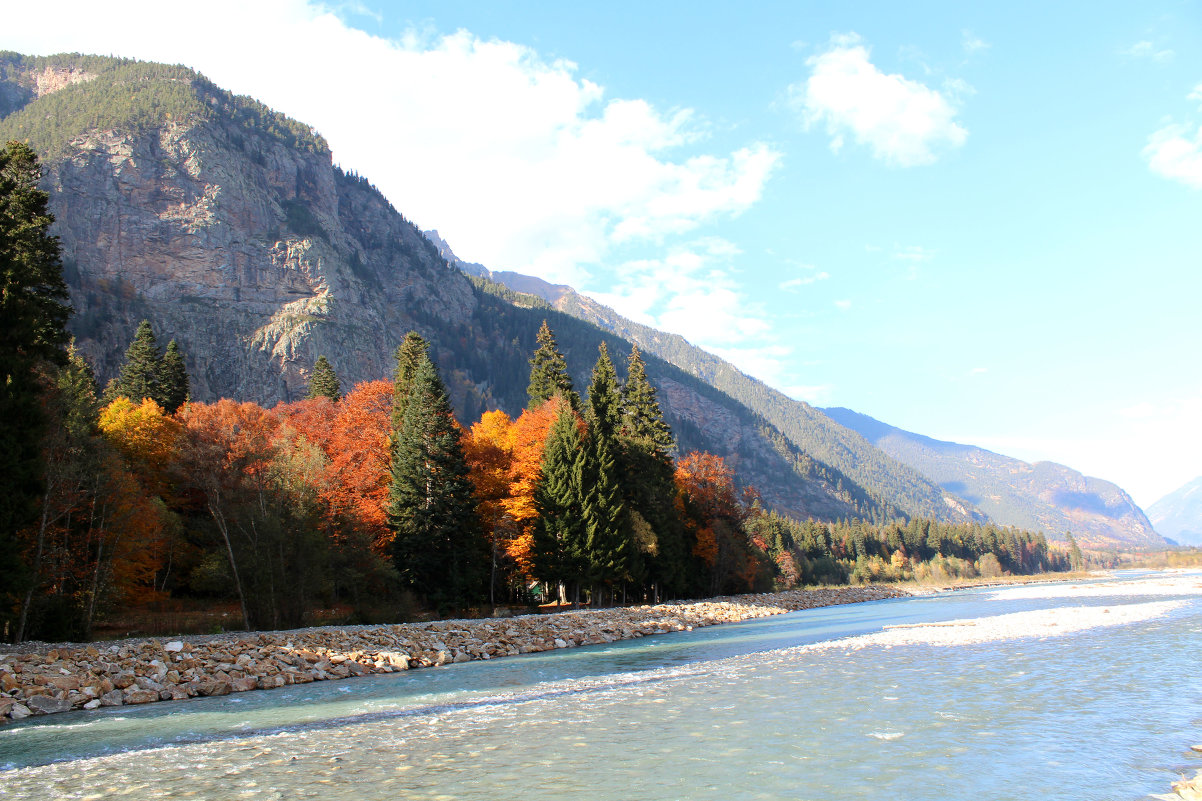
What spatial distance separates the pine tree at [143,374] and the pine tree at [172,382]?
1.15ft

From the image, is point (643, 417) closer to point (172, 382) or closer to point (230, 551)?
point (230, 551)

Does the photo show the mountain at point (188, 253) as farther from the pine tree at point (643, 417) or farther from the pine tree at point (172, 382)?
the pine tree at point (643, 417)

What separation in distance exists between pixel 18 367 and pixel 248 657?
12.2m

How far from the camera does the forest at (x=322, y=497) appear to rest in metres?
26.0

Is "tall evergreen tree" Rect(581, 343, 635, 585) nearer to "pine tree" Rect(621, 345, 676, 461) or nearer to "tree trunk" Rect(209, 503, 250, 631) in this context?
"pine tree" Rect(621, 345, 676, 461)

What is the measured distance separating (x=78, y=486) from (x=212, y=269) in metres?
168

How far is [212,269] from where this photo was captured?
17250cm

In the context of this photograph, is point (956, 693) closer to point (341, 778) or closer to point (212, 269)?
point (341, 778)

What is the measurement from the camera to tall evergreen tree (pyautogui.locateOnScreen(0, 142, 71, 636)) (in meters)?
22.0

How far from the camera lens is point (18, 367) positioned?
22.6 meters

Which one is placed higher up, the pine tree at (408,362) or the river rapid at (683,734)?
the pine tree at (408,362)

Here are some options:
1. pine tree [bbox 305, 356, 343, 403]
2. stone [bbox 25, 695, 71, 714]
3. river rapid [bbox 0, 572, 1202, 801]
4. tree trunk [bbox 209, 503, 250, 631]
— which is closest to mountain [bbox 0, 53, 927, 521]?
pine tree [bbox 305, 356, 343, 403]

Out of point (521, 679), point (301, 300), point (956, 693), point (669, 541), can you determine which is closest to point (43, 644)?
point (521, 679)

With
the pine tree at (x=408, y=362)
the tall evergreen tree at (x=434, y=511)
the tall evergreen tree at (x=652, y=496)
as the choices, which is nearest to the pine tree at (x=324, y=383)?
the pine tree at (x=408, y=362)
